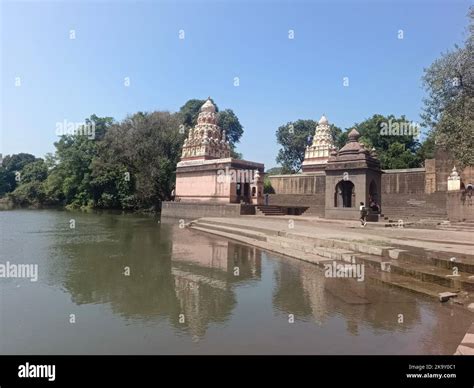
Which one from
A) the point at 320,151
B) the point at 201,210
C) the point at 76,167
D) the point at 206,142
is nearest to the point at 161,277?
the point at 201,210

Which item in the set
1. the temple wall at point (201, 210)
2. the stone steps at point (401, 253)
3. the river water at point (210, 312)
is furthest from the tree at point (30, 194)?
the stone steps at point (401, 253)

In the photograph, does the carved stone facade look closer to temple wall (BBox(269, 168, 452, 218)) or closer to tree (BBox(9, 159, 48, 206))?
temple wall (BBox(269, 168, 452, 218))

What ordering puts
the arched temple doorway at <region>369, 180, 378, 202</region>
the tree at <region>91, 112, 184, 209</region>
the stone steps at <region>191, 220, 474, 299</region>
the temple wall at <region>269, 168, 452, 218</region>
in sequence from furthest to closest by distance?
the tree at <region>91, 112, 184, 209</region>
the temple wall at <region>269, 168, 452, 218</region>
the arched temple doorway at <region>369, 180, 378, 202</region>
the stone steps at <region>191, 220, 474, 299</region>

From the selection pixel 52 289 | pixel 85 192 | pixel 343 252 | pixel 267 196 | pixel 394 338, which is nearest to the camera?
pixel 394 338

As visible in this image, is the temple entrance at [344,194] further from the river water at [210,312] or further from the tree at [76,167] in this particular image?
the tree at [76,167]

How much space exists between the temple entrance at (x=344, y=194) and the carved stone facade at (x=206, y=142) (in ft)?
43.2

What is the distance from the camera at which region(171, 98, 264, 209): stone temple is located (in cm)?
2703

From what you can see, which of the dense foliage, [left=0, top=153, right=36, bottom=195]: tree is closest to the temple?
the dense foliage

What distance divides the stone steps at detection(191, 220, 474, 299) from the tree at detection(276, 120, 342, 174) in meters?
44.4

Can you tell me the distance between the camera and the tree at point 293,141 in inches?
2211
